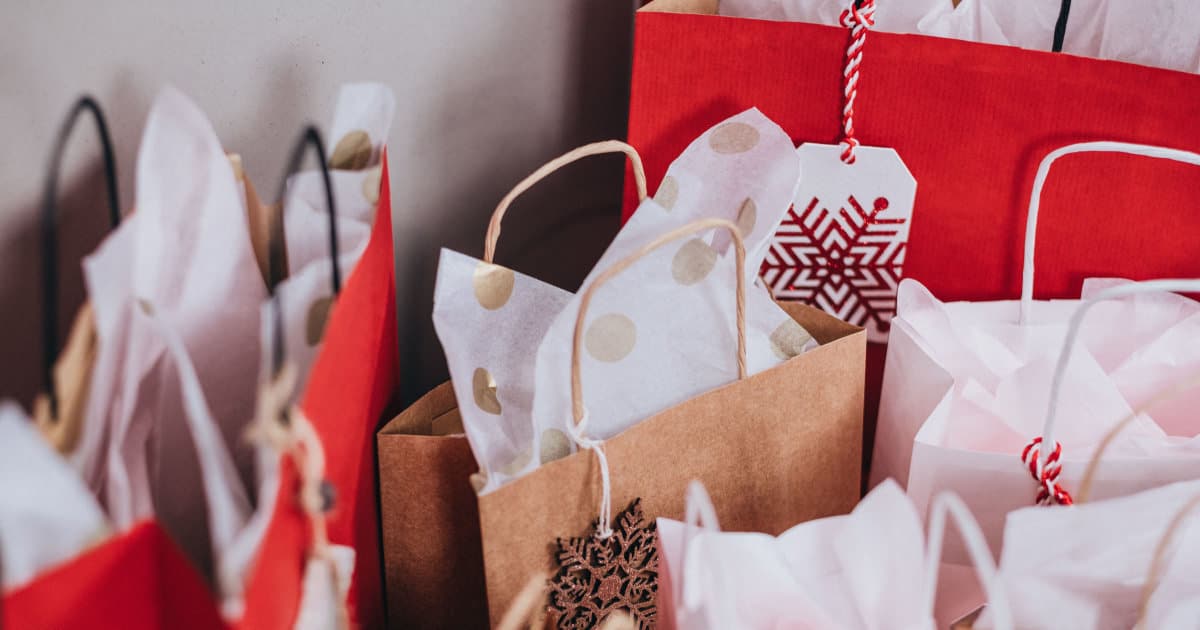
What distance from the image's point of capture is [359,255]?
0.48 meters

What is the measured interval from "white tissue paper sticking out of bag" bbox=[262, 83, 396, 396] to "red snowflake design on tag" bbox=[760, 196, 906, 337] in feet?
1.22

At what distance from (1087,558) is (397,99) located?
565 mm

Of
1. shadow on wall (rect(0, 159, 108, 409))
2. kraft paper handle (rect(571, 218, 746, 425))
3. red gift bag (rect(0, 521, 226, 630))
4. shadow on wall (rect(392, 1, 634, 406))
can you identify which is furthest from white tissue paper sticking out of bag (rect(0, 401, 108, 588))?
shadow on wall (rect(392, 1, 634, 406))

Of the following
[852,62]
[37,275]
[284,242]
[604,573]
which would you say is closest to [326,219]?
[284,242]

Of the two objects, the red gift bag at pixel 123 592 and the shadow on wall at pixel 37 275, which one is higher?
the shadow on wall at pixel 37 275

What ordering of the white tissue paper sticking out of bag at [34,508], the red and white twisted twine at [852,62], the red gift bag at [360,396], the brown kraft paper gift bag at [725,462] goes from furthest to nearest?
the red and white twisted twine at [852,62]
the brown kraft paper gift bag at [725,462]
the red gift bag at [360,396]
the white tissue paper sticking out of bag at [34,508]

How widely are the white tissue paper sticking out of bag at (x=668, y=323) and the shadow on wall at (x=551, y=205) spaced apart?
0.21m

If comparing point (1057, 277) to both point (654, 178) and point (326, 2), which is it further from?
point (326, 2)

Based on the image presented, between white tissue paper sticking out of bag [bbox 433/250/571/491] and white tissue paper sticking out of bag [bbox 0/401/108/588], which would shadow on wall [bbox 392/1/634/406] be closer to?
white tissue paper sticking out of bag [bbox 433/250/571/491]

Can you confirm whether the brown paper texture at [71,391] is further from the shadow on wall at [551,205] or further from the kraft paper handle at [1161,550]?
the kraft paper handle at [1161,550]

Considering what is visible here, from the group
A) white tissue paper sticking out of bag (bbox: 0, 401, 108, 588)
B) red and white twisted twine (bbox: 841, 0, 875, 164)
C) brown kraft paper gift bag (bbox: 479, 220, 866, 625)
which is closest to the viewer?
white tissue paper sticking out of bag (bbox: 0, 401, 108, 588)

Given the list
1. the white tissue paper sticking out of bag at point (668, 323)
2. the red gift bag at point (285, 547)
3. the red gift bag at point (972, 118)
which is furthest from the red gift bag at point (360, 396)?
the red gift bag at point (972, 118)

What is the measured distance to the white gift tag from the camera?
736 mm

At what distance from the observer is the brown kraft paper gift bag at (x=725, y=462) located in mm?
550
